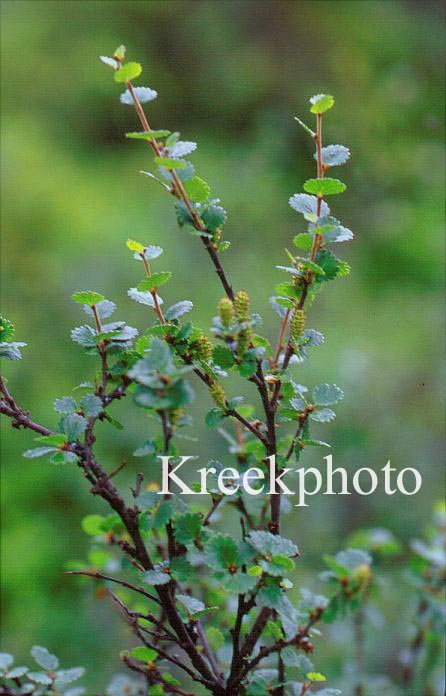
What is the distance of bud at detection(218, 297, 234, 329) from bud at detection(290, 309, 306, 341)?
0.05 meters

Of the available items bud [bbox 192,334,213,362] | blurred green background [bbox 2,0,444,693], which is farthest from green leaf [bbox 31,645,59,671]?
blurred green background [bbox 2,0,444,693]

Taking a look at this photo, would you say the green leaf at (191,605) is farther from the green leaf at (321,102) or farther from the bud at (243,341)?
the green leaf at (321,102)

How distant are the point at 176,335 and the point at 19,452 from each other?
3.23ft

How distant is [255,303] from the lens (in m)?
1.64

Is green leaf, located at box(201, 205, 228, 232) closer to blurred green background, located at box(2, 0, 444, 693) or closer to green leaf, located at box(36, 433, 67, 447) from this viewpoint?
green leaf, located at box(36, 433, 67, 447)

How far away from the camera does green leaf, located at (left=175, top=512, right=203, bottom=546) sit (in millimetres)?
479

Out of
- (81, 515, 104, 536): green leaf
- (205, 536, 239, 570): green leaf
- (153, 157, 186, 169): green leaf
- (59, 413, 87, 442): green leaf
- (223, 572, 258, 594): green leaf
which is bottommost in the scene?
(223, 572, 258, 594): green leaf

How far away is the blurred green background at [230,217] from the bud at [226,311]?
2.57 ft

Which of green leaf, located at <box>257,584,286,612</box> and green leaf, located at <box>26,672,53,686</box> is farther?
green leaf, located at <box>26,672,53,686</box>

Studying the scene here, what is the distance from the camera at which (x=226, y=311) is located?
450mm

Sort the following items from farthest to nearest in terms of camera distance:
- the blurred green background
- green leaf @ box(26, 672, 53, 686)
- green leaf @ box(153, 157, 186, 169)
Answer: the blurred green background, green leaf @ box(26, 672, 53, 686), green leaf @ box(153, 157, 186, 169)

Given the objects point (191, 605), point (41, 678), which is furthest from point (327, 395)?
point (41, 678)

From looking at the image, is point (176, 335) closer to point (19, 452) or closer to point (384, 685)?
point (384, 685)

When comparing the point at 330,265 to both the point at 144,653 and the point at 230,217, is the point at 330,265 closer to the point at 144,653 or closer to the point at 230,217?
the point at 144,653
